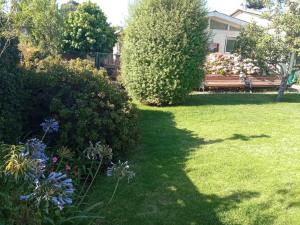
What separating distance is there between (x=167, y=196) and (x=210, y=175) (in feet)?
3.40

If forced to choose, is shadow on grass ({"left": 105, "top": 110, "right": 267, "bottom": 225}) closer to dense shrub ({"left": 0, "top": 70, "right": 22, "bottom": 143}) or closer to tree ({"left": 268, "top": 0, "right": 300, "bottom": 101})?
dense shrub ({"left": 0, "top": 70, "right": 22, "bottom": 143})

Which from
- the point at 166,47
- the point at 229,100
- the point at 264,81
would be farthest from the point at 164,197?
the point at 264,81

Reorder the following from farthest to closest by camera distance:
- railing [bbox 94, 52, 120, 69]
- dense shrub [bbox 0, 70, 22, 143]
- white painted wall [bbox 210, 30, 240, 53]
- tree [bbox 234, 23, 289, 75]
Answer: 1. white painted wall [bbox 210, 30, 240, 53]
2. railing [bbox 94, 52, 120, 69]
3. tree [bbox 234, 23, 289, 75]
4. dense shrub [bbox 0, 70, 22, 143]

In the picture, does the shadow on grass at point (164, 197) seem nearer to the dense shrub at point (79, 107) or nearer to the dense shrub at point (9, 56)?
the dense shrub at point (79, 107)

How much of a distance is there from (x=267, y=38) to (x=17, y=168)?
12202 millimetres

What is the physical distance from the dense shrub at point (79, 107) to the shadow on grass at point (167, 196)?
0.63m

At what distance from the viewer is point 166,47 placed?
11508 mm

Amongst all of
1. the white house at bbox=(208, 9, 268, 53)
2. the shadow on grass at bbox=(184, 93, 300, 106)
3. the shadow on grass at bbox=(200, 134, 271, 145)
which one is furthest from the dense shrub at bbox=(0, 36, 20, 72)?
the white house at bbox=(208, 9, 268, 53)

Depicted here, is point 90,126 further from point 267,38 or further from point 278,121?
point 267,38

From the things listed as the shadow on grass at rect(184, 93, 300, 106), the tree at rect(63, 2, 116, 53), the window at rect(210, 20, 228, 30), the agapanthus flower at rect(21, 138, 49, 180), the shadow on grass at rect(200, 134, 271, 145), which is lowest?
the shadow on grass at rect(200, 134, 271, 145)

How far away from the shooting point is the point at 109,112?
5801mm

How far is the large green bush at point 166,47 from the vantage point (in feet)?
37.7

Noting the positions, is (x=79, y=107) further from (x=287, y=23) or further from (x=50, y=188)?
(x=287, y=23)

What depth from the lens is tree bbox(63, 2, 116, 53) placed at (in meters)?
21.7
